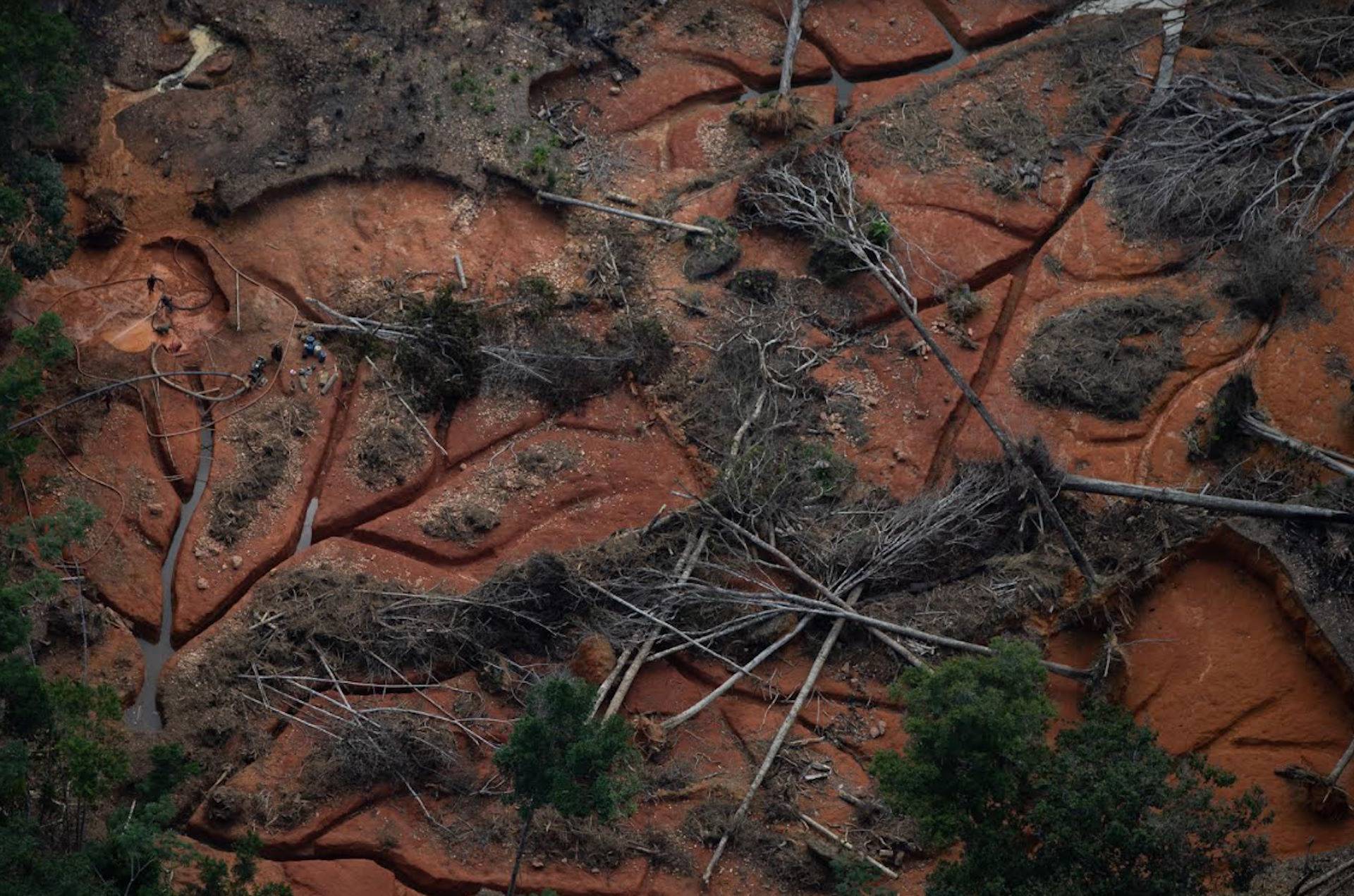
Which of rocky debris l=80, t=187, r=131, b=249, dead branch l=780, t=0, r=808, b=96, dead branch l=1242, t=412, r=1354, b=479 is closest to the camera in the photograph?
dead branch l=1242, t=412, r=1354, b=479

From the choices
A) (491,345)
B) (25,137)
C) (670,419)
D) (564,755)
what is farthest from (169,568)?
(564,755)

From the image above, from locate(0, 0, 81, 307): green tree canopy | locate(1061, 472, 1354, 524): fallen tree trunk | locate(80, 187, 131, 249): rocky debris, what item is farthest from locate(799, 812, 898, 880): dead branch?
locate(80, 187, 131, 249): rocky debris

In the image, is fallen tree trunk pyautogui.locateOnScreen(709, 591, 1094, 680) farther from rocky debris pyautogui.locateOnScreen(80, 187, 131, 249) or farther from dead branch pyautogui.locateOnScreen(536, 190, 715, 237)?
rocky debris pyautogui.locateOnScreen(80, 187, 131, 249)

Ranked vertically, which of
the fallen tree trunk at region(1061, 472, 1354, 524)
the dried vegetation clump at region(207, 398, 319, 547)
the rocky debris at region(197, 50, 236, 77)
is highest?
the rocky debris at region(197, 50, 236, 77)

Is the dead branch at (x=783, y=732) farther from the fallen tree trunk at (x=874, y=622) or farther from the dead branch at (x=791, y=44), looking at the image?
the dead branch at (x=791, y=44)

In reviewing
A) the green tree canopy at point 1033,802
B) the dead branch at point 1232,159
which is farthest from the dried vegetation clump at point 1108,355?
the green tree canopy at point 1033,802

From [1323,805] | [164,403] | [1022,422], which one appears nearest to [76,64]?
[164,403]

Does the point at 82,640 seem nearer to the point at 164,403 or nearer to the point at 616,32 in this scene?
the point at 164,403

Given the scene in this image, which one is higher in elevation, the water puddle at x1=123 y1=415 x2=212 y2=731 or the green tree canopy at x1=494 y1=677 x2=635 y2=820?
the green tree canopy at x1=494 y1=677 x2=635 y2=820
